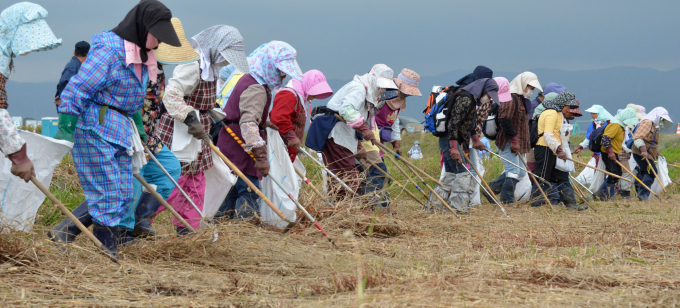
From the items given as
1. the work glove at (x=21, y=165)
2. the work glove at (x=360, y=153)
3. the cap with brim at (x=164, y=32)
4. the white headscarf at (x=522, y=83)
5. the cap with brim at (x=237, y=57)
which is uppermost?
the cap with brim at (x=164, y=32)

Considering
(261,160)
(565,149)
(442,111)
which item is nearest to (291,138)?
(261,160)

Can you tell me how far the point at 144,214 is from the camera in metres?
4.45

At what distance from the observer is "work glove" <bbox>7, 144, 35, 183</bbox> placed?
11.2 feet

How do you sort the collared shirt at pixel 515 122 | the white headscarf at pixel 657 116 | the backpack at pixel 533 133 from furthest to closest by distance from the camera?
the white headscarf at pixel 657 116 < the backpack at pixel 533 133 < the collared shirt at pixel 515 122

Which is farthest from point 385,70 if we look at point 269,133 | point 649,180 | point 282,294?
point 649,180

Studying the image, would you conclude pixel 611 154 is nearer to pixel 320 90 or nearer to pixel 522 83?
pixel 522 83

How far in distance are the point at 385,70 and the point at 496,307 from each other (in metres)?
4.81

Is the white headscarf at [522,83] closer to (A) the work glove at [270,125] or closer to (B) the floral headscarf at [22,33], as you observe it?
(A) the work glove at [270,125]

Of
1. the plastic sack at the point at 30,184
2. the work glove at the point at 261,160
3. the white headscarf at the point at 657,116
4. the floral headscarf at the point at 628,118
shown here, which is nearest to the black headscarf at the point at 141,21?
the plastic sack at the point at 30,184

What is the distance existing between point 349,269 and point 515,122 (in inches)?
201

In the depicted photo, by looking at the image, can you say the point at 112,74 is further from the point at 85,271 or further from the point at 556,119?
the point at 556,119

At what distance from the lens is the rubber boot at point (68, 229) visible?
156 inches

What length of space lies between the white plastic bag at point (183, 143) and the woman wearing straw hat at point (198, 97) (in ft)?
0.19

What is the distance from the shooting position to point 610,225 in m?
6.09
